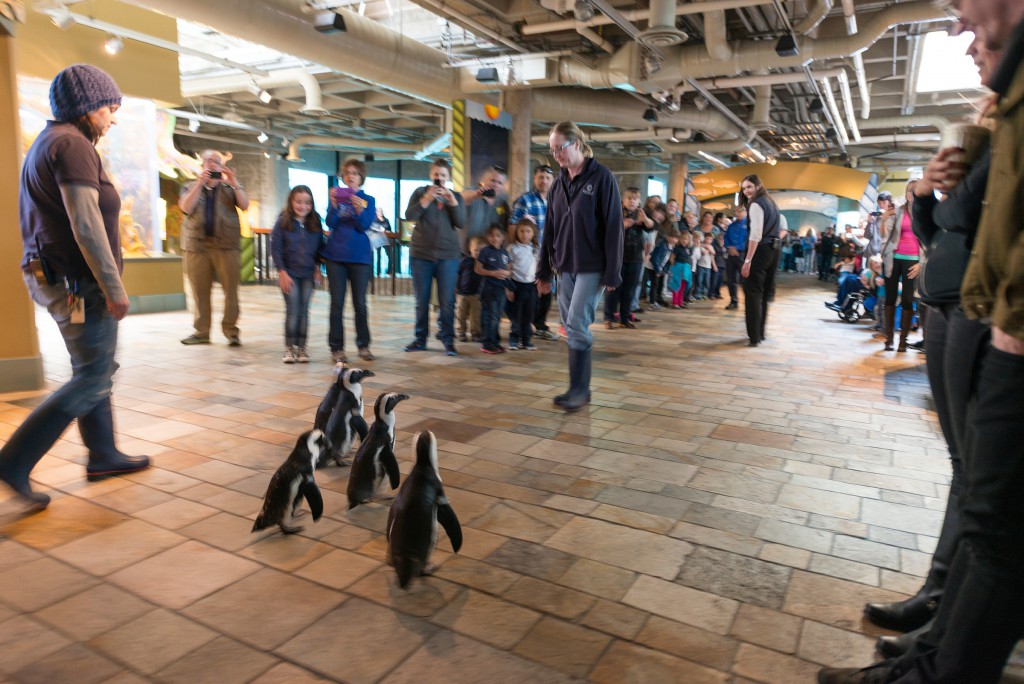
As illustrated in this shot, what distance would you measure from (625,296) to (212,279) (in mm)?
5325

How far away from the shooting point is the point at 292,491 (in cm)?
255

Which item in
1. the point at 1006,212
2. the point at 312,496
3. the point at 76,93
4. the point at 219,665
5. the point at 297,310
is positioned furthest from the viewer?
the point at 297,310

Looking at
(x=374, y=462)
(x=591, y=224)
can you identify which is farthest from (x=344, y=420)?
(x=591, y=224)

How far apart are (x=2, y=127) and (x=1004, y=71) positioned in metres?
5.55

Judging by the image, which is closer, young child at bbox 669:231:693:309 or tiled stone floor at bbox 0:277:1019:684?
tiled stone floor at bbox 0:277:1019:684

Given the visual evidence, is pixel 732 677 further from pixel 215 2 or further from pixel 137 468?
pixel 215 2

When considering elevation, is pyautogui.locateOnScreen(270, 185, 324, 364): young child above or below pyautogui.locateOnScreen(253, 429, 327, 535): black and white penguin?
above

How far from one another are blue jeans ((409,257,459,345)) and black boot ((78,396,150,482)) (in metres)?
3.75

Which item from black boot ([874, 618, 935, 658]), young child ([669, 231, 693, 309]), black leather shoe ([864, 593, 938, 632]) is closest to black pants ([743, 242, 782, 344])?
young child ([669, 231, 693, 309])

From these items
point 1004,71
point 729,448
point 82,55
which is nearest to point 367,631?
point 1004,71

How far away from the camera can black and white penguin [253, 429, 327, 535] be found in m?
2.54

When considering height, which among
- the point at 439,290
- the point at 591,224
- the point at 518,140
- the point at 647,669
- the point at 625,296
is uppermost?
the point at 518,140

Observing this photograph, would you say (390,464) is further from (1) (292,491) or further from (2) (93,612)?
(2) (93,612)

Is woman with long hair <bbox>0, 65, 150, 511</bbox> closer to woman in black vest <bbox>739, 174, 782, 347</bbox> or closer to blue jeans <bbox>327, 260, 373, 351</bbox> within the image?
blue jeans <bbox>327, 260, 373, 351</bbox>
